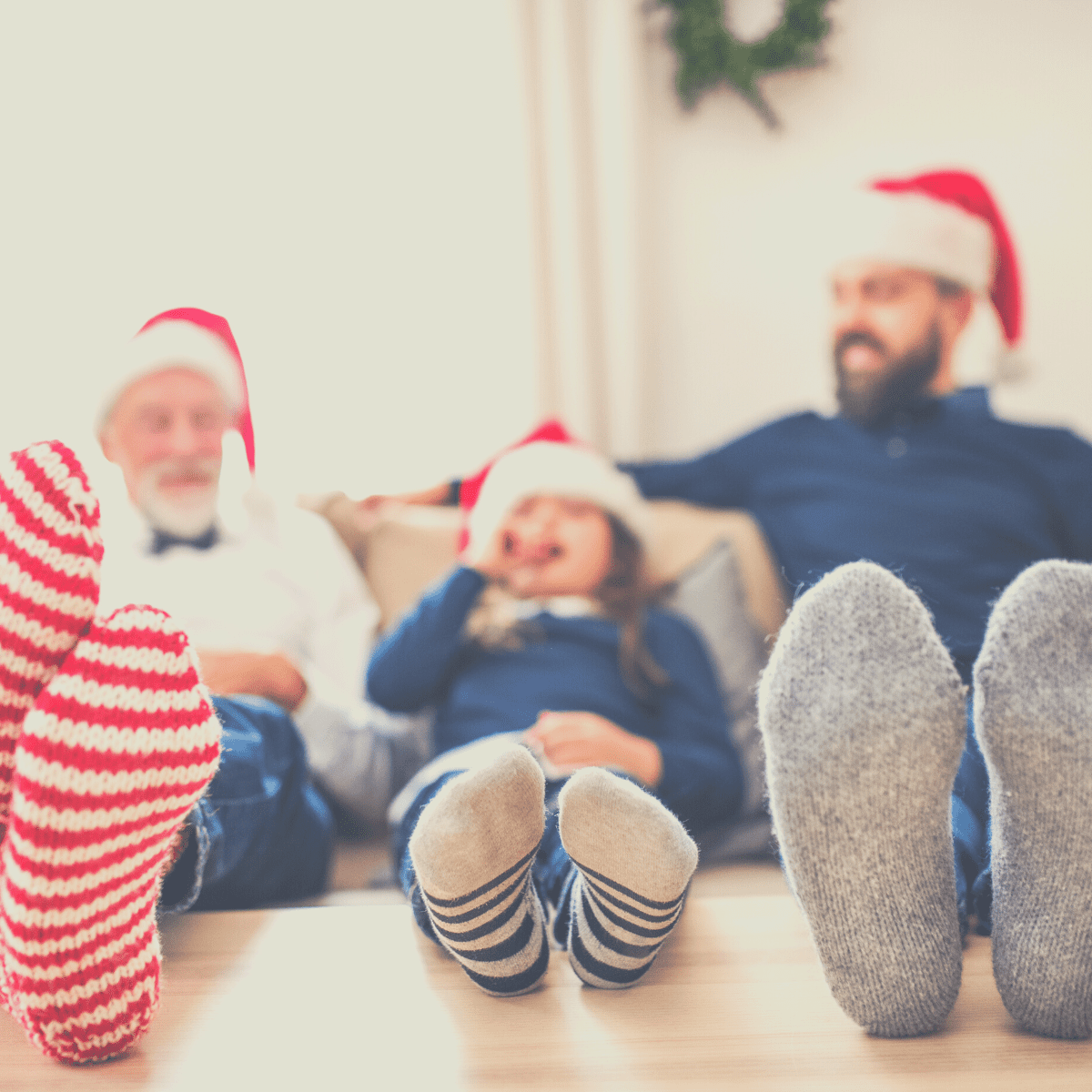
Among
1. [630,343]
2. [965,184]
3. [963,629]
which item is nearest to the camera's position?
[963,629]

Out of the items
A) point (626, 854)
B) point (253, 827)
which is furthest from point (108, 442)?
point (626, 854)

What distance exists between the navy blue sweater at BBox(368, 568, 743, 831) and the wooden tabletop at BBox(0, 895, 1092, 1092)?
318 millimetres

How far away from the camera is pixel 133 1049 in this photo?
0.56 m

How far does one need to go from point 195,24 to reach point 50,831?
5.96 feet

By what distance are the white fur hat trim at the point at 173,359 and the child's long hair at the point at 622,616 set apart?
494 millimetres

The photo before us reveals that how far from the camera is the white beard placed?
1.22m

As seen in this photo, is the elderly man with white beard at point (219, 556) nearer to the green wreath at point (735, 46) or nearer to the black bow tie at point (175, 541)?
the black bow tie at point (175, 541)

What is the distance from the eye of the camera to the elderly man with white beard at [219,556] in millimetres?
1160

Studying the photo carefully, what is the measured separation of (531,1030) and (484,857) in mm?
132

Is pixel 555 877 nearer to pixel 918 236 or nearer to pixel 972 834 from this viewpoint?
pixel 972 834

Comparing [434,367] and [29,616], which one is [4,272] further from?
[29,616]

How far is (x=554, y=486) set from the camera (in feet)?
4.13

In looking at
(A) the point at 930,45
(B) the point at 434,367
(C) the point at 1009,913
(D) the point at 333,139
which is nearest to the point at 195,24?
(D) the point at 333,139

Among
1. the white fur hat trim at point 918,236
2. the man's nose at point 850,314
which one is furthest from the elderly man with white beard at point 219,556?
the white fur hat trim at point 918,236
